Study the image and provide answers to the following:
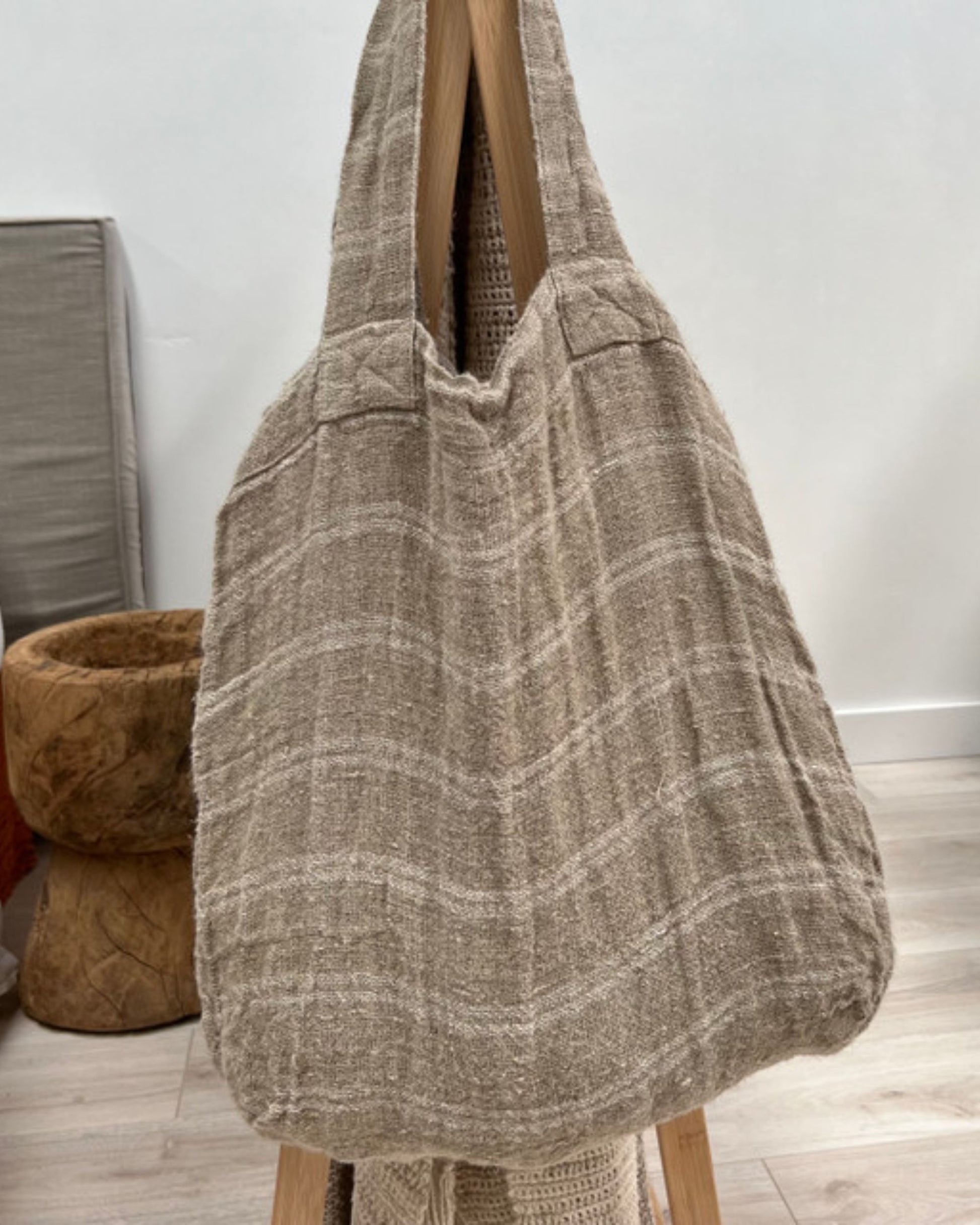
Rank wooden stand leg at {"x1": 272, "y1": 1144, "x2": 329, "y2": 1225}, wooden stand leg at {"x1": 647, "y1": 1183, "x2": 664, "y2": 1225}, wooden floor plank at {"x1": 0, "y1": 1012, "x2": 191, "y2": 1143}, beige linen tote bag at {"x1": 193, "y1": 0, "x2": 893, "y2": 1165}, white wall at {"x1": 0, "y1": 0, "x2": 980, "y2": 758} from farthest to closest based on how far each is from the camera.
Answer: white wall at {"x1": 0, "y1": 0, "x2": 980, "y2": 758} → wooden floor plank at {"x1": 0, "y1": 1012, "x2": 191, "y2": 1143} → wooden stand leg at {"x1": 647, "y1": 1183, "x2": 664, "y2": 1225} → wooden stand leg at {"x1": 272, "y1": 1144, "x2": 329, "y2": 1225} → beige linen tote bag at {"x1": 193, "y1": 0, "x2": 893, "y2": 1165}

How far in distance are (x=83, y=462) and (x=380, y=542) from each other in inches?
33.9

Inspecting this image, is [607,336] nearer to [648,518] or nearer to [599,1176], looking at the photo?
[648,518]

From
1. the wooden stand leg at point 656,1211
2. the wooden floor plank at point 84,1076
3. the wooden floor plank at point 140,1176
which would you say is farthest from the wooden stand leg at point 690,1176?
the wooden floor plank at point 84,1076

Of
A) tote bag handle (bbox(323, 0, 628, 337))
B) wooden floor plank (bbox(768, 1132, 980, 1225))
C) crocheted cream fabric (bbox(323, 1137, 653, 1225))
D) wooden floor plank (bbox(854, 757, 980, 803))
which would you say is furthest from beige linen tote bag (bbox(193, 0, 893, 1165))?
wooden floor plank (bbox(854, 757, 980, 803))

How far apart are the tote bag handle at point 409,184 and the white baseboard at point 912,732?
1.19m

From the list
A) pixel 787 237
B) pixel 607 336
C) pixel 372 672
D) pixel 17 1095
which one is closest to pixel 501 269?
pixel 607 336

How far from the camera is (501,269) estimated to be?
57 centimetres

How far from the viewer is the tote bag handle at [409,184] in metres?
0.50

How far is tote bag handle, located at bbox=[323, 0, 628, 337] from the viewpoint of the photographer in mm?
500

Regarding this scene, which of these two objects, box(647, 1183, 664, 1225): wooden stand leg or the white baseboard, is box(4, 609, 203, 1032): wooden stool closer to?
box(647, 1183, 664, 1225): wooden stand leg

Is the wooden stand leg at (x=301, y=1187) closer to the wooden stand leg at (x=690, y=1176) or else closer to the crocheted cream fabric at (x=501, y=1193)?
the crocheted cream fabric at (x=501, y=1193)

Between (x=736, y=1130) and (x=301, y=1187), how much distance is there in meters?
0.50

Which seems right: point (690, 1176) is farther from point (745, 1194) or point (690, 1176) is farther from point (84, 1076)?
point (84, 1076)

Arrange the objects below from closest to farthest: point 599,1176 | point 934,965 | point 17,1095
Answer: point 599,1176
point 17,1095
point 934,965
